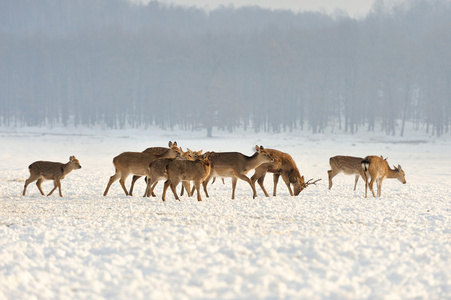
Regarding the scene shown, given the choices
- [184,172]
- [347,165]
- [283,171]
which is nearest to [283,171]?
[283,171]

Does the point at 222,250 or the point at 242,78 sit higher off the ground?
the point at 242,78

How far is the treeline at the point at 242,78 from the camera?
63.0m

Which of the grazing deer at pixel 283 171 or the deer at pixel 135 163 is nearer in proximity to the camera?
the deer at pixel 135 163

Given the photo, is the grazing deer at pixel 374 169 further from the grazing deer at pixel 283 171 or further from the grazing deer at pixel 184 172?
the grazing deer at pixel 184 172

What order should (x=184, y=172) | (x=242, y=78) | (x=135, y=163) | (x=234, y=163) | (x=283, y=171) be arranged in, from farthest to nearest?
(x=242, y=78) < (x=283, y=171) < (x=234, y=163) < (x=135, y=163) < (x=184, y=172)

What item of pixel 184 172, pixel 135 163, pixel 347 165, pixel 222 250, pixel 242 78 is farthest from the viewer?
pixel 242 78

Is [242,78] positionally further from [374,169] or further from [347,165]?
[374,169]

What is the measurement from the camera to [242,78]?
82062 millimetres

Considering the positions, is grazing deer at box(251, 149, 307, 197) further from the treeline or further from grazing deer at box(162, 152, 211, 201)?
the treeline

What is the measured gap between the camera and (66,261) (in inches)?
228

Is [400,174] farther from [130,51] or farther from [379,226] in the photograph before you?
[130,51]

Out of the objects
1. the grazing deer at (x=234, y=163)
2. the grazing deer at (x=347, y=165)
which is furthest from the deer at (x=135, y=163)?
the grazing deer at (x=347, y=165)

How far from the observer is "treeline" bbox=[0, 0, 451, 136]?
6297 cm

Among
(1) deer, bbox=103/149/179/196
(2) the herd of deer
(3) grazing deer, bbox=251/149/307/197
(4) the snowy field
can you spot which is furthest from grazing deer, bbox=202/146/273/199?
(4) the snowy field
